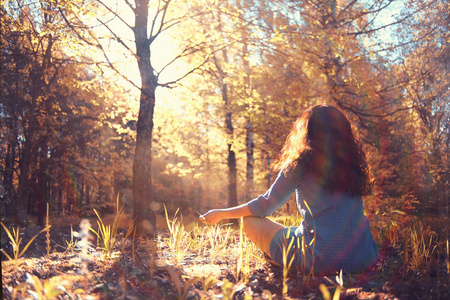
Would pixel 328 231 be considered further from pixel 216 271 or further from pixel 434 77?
pixel 434 77

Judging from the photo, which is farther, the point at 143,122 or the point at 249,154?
the point at 249,154

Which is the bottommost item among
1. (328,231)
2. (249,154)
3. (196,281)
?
(196,281)

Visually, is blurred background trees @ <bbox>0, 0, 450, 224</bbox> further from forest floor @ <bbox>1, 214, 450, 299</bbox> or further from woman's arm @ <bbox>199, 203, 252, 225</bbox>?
woman's arm @ <bbox>199, 203, 252, 225</bbox>

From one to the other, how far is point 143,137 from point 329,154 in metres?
3.34

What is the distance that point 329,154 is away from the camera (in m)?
2.64

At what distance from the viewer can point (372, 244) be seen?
8.93ft

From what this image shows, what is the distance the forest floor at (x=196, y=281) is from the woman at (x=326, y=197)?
151mm

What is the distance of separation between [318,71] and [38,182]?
5.40 m

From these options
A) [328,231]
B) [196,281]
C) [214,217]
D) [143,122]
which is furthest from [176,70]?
[196,281]

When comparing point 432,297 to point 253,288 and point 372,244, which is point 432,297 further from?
point 253,288

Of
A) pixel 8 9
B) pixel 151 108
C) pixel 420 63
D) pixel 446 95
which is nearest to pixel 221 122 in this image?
pixel 151 108

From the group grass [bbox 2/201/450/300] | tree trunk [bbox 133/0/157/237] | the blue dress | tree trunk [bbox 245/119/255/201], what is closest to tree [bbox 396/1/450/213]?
grass [bbox 2/201/450/300]

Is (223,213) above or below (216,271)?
above

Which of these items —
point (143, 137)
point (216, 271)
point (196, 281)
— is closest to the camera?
point (196, 281)
